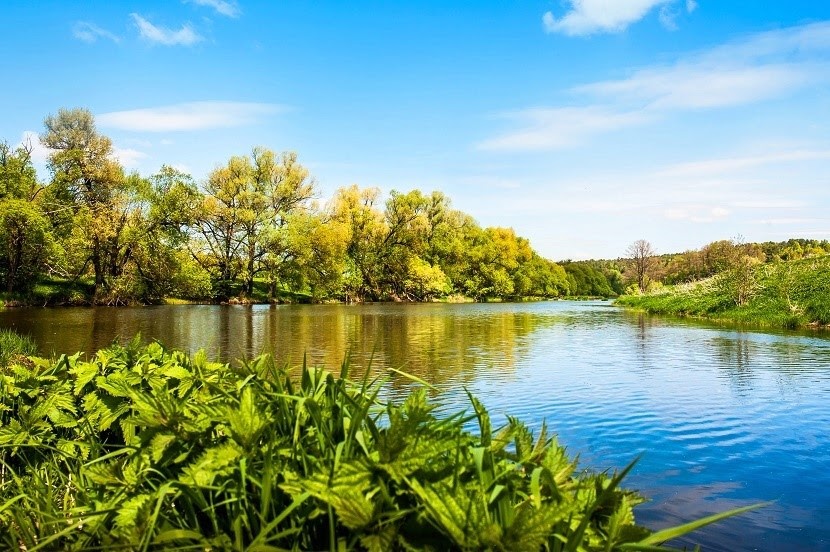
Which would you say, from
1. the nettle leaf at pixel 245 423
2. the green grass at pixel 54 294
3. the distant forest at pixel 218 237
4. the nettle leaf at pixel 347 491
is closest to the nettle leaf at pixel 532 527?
the nettle leaf at pixel 347 491

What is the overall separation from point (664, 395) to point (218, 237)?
2235 inches

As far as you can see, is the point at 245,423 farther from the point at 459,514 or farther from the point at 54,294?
the point at 54,294

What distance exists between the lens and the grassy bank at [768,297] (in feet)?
91.4

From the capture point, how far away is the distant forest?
1859 inches

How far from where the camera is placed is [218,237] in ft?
204

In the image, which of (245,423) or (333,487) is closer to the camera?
(333,487)

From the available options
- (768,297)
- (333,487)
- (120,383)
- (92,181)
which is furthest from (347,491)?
(92,181)

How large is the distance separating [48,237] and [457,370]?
40.0 meters

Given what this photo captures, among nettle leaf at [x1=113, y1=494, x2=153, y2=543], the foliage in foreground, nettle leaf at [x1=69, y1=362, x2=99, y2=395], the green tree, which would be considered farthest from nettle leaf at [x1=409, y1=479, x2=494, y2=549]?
the green tree

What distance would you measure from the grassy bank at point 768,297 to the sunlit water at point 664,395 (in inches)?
200

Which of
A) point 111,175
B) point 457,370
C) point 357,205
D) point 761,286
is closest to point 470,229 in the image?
point 357,205

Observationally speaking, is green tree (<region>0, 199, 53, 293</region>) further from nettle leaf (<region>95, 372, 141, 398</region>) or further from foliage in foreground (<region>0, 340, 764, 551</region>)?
foliage in foreground (<region>0, 340, 764, 551</region>)

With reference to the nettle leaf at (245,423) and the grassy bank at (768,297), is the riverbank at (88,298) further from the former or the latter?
the nettle leaf at (245,423)

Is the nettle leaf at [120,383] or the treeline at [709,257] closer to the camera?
the nettle leaf at [120,383]
